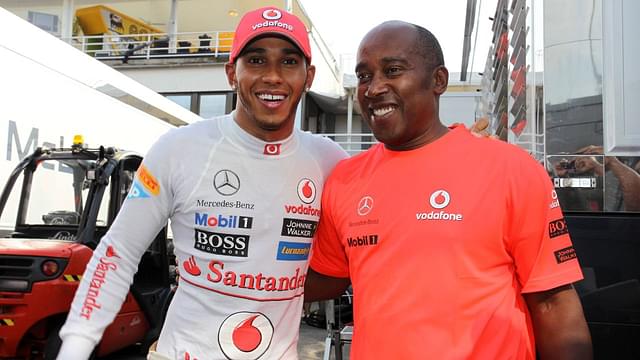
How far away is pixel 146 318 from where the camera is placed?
6371 millimetres

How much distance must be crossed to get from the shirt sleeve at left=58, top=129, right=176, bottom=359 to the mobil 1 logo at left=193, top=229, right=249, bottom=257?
0.60 feet

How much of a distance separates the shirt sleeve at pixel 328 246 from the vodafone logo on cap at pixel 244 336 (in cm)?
37

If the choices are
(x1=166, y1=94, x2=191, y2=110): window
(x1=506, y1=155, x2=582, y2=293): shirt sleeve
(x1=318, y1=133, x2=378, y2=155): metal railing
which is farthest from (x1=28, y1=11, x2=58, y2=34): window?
(x1=506, y1=155, x2=582, y2=293): shirt sleeve

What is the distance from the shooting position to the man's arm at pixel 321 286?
7.59ft

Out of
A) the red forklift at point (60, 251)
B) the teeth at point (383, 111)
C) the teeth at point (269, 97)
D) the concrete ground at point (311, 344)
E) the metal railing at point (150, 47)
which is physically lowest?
the concrete ground at point (311, 344)

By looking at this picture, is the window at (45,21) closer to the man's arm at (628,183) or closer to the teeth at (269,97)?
the teeth at (269,97)

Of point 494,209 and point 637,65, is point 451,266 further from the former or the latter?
point 637,65

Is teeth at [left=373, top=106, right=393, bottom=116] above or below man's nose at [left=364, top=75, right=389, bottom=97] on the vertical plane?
below

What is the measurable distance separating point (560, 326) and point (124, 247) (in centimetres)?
142

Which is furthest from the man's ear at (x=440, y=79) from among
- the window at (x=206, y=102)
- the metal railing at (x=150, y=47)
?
the metal railing at (x=150, y=47)

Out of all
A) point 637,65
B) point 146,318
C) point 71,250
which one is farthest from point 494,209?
point 146,318

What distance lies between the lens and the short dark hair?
201 centimetres

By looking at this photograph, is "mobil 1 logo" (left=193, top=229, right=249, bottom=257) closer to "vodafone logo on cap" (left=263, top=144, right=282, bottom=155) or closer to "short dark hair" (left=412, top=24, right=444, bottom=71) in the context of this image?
"vodafone logo on cap" (left=263, top=144, right=282, bottom=155)

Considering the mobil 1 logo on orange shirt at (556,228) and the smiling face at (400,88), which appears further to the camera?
the smiling face at (400,88)
